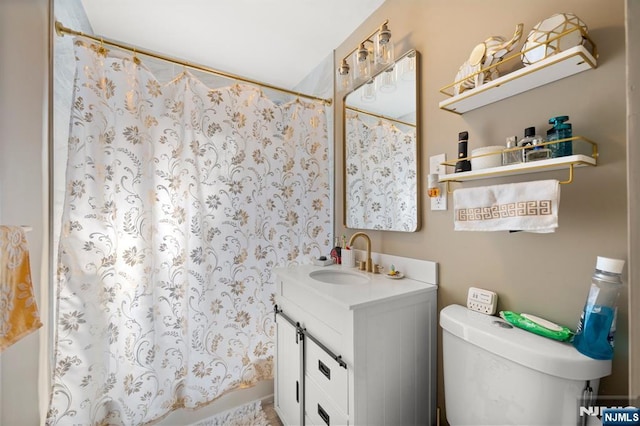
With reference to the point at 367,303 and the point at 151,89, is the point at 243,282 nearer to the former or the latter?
the point at 367,303

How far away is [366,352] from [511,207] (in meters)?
0.68

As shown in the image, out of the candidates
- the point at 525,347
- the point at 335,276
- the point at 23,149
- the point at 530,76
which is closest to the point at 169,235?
the point at 23,149

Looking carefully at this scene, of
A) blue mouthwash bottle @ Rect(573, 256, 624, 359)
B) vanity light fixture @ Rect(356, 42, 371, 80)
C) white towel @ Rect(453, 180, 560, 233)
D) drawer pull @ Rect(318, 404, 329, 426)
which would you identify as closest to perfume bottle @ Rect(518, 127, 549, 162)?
white towel @ Rect(453, 180, 560, 233)

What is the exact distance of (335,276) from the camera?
156cm

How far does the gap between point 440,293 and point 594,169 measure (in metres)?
0.68

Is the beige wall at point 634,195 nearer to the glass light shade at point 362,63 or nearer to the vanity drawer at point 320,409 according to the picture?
the vanity drawer at point 320,409

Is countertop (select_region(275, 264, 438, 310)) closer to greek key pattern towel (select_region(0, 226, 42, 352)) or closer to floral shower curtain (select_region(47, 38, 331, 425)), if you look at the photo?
floral shower curtain (select_region(47, 38, 331, 425))

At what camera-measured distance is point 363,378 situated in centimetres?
96

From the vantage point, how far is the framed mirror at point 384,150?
1.30 m

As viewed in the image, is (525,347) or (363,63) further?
(363,63)

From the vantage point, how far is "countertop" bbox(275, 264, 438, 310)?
0.98 metres

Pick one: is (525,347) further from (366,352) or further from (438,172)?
(438,172)

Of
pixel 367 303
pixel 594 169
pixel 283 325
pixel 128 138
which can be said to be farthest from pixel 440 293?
pixel 128 138

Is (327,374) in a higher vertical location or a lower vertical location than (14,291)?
lower
